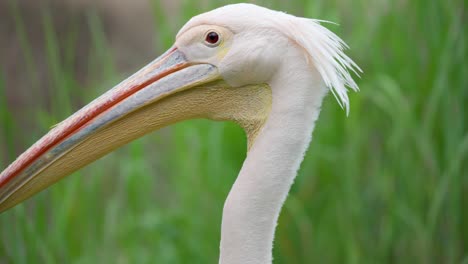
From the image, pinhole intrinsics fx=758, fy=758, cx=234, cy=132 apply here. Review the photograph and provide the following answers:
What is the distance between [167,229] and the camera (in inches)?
151

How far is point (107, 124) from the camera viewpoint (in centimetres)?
217

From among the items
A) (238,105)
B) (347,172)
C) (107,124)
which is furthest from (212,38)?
(347,172)

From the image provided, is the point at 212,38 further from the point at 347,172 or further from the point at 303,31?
the point at 347,172

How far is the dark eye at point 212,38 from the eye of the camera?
217cm

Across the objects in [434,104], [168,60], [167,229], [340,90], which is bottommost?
[167,229]

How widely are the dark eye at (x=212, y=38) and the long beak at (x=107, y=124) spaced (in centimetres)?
7

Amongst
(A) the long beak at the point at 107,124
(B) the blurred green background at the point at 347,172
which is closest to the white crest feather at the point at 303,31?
(A) the long beak at the point at 107,124

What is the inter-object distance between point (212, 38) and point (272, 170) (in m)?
0.42

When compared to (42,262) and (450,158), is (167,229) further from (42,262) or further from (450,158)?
(450,158)

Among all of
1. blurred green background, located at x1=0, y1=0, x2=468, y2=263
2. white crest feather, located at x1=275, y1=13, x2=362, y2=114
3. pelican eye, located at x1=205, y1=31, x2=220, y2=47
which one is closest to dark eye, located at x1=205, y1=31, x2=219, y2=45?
pelican eye, located at x1=205, y1=31, x2=220, y2=47

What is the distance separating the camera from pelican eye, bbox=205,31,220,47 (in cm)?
217

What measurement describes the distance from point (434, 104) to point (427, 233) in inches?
24.4

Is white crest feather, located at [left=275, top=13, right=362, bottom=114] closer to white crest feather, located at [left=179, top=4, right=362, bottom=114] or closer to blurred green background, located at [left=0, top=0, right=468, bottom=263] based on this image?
white crest feather, located at [left=179, top=4, right=362, bottom=114]

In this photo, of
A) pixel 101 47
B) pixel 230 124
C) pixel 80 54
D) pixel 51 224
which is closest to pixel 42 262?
pixel 51 224
